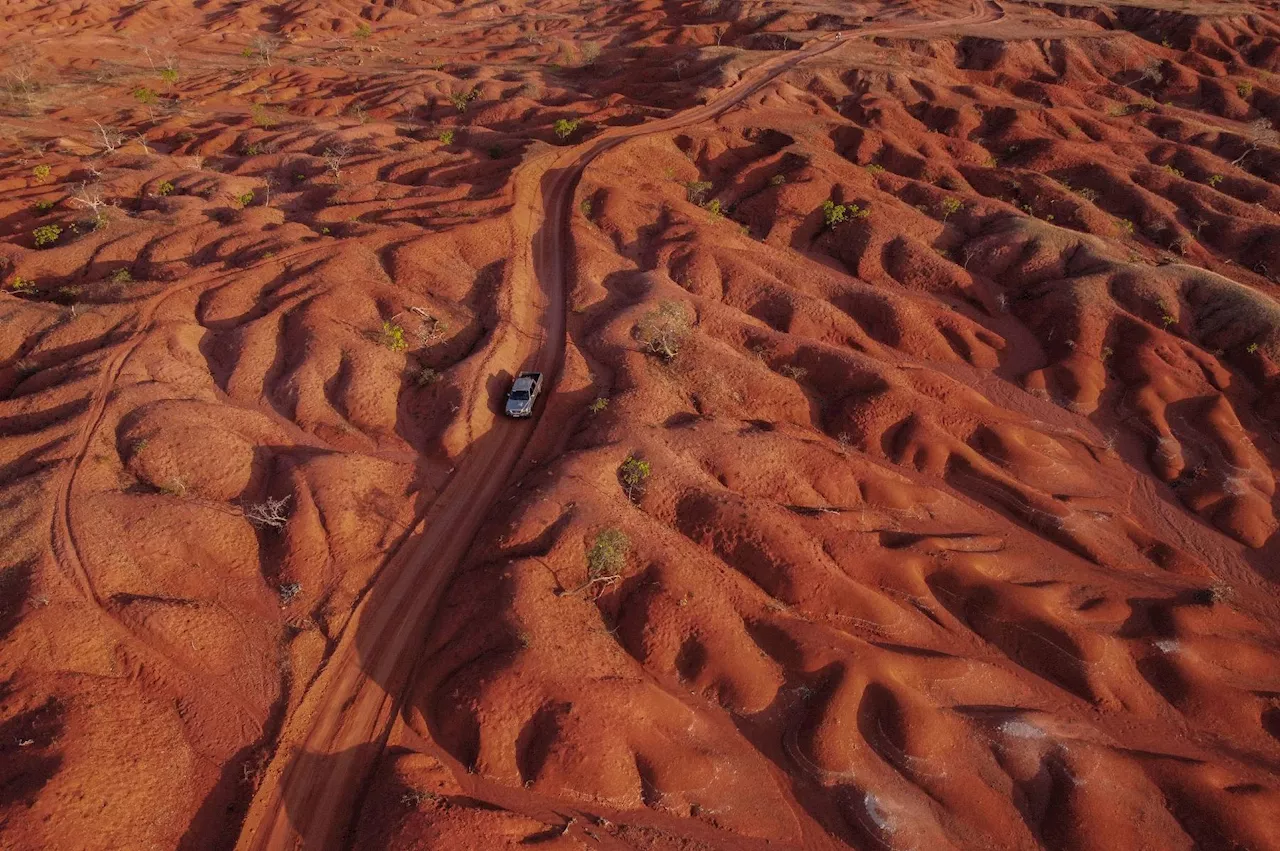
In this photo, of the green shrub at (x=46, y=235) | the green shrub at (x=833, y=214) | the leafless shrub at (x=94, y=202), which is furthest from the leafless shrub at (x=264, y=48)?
the green shrub at (x=833, y=214)

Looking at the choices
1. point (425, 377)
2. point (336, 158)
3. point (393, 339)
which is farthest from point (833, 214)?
point (336, 158)

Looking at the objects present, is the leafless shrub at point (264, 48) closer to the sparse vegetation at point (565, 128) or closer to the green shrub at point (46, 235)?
the sparse vegetation at point (565, 128)

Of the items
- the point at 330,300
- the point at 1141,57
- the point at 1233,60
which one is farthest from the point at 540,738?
the point at 1233,60

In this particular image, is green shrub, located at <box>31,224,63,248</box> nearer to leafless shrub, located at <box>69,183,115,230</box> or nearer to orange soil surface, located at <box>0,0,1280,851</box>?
orange soil surface, located at <box>0,0,1280,851</box>

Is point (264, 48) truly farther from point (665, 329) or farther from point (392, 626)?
point (392, 626)

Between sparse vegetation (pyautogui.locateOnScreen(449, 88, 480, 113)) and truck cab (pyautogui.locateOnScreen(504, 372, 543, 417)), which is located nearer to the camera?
truck cab (pyautogui.locateOnScreen(504, 372, 543, 417))

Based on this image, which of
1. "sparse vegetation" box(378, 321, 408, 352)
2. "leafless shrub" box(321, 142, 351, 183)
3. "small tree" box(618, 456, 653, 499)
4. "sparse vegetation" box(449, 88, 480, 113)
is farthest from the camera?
"sparse vegetation" box(449, 88, 480, 113)

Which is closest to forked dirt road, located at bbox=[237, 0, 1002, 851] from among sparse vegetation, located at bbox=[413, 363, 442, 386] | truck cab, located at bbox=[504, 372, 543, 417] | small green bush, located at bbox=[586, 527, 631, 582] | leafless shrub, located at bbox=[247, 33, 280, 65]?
truck cab, located at bbox=[504, 372, 543, 417]
